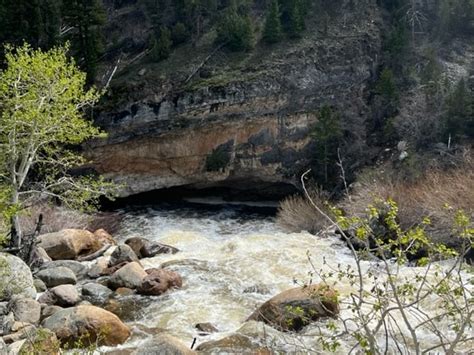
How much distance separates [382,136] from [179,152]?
12871 mm

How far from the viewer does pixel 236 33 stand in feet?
109

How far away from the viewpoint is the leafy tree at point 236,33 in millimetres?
33219

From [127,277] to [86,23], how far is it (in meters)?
18.3

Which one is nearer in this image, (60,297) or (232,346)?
(232,346)

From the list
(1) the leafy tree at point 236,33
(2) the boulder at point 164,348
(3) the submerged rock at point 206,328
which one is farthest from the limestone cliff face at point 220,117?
(2) the boulder at point 164,348

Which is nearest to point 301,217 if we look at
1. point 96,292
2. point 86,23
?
point 96,292

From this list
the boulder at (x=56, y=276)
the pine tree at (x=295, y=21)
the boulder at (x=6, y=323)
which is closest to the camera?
the boulder at (x=6, y=323)

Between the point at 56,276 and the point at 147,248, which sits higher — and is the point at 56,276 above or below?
above

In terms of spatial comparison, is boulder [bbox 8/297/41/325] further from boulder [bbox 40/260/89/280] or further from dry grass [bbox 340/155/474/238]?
dry grass [bbox 340/155/474/238]

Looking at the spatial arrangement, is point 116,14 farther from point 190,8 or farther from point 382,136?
point 382,136

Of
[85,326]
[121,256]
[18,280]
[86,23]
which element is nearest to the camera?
[85,326]

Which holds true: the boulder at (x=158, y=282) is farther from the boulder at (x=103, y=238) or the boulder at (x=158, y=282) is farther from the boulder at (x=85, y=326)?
the boulder at (x=103, y=238)

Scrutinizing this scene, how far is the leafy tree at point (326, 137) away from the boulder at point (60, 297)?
17.5m

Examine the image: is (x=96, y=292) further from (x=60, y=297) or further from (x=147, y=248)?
(x=147, y=248)
